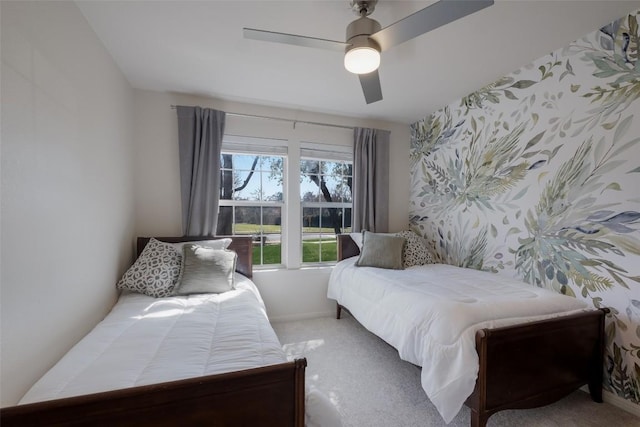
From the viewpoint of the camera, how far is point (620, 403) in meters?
1.76

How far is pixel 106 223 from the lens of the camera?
2.00m

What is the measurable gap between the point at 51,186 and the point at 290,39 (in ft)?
4.71

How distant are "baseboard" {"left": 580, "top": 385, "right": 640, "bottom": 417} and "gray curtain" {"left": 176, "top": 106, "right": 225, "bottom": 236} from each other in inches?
132

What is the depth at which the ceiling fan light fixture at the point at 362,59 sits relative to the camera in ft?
4.99

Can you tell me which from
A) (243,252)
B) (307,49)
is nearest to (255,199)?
(243,252)

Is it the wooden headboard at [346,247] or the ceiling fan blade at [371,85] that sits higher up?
the ceiling fan blade at [371,85]

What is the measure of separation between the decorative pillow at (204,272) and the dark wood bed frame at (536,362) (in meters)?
1.82

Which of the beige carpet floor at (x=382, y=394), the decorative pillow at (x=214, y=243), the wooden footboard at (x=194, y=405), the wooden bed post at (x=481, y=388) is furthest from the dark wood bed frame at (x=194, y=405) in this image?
the decorative pillow at (x=214, y=243)

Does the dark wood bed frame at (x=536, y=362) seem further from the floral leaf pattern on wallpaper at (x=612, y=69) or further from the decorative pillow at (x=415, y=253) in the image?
the decorative pillow at (x=415, y=253)

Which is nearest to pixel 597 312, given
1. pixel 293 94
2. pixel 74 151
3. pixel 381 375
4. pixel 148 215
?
pixel 381 375

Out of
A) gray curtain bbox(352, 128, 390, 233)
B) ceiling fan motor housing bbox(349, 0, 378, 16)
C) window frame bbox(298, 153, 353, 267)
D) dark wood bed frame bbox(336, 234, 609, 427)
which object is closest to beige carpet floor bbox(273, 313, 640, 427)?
dark wood bed frame bbox(336, 234, 609, 427)

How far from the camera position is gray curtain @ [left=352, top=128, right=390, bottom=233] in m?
3.38

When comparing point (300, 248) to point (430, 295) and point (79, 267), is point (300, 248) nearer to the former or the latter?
point (430, 295)

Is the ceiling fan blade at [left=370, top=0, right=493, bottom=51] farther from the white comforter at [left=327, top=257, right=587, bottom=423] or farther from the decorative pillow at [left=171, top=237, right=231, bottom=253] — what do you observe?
the decorative pillow at [left=171, top=237, right=231, bottom=253]
